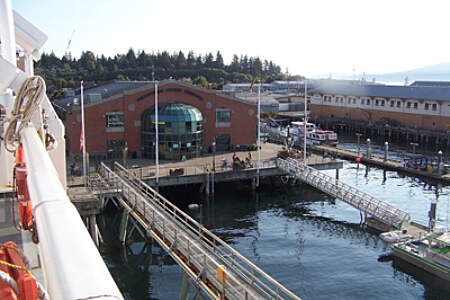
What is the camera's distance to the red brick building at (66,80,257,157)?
4484 centimetres

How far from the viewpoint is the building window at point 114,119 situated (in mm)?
45500

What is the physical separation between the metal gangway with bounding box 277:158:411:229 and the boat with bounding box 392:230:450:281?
3.16 meters

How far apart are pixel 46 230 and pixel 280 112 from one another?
104 m

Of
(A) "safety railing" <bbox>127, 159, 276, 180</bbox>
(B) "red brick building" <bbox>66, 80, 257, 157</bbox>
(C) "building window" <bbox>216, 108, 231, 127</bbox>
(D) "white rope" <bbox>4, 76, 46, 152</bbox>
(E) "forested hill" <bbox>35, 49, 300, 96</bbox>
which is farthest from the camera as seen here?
(E) "forested hill" <bbox>35, 49, 300, 96</bbox>

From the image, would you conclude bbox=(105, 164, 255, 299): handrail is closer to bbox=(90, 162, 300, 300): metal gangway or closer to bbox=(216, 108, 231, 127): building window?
bbox=(90, 162, 300, 300): metal gangway

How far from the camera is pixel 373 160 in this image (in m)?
54.2

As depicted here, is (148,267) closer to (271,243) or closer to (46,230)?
(271,243)

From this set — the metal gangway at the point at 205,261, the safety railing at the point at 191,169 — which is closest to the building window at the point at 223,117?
the safety railing at the point at 191,169

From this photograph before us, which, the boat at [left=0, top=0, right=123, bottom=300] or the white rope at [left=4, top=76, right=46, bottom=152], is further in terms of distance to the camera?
the white rope at [left=4, top=76, right=46, bottom=152]

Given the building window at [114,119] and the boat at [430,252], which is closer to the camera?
the boat at [430,252]

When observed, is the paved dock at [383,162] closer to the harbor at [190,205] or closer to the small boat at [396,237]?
the harbor at [190,205]

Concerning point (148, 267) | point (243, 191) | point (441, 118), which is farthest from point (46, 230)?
point (441, 118)

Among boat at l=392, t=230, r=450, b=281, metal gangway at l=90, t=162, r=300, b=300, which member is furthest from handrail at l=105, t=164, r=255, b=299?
boat at l=392, t=230, r=450, b=281

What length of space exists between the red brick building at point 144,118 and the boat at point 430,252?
2511cm
